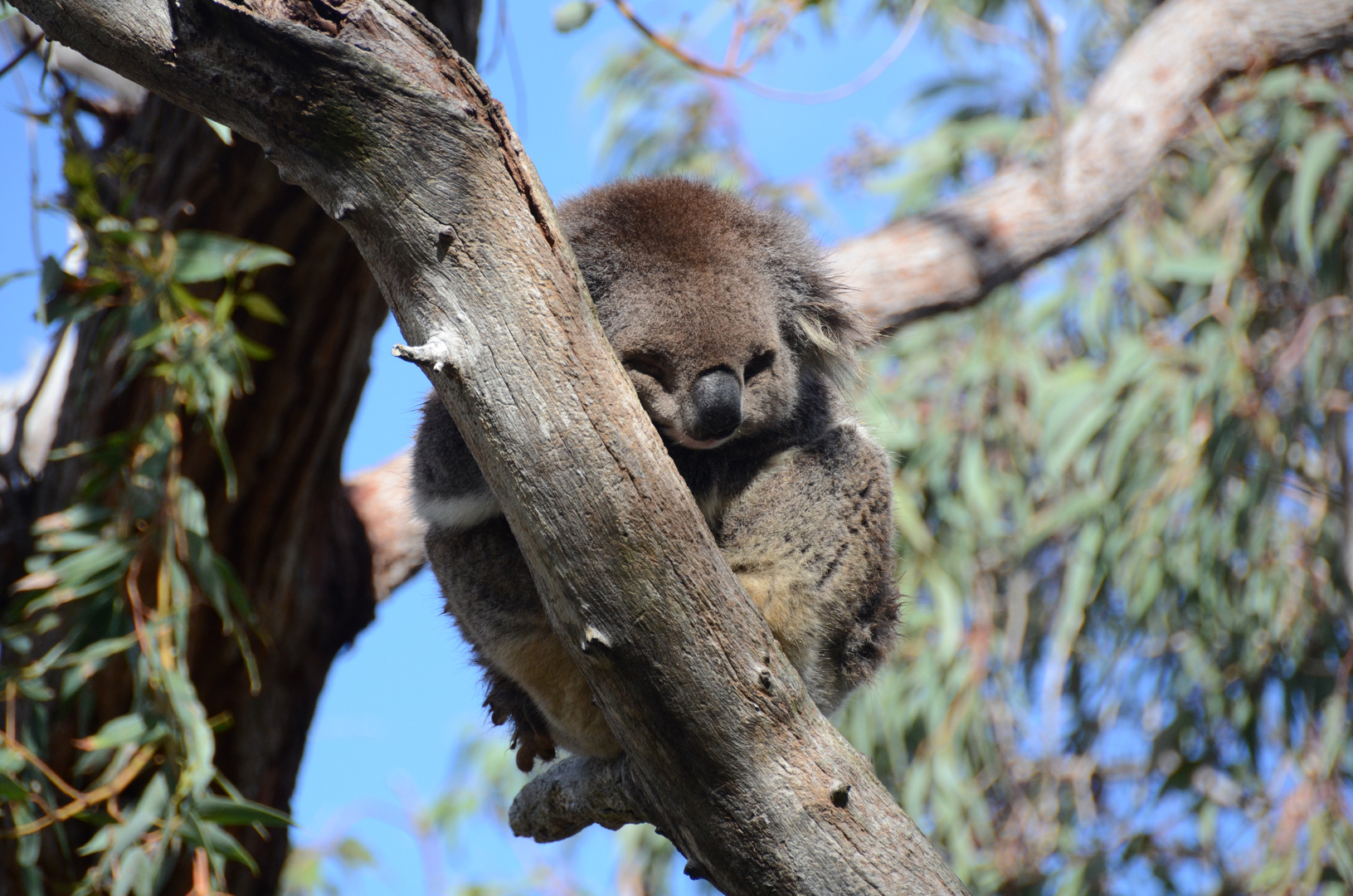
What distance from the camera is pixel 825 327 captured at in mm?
1962

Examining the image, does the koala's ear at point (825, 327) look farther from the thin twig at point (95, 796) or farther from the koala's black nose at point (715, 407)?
the thin twig at point (95, 796)

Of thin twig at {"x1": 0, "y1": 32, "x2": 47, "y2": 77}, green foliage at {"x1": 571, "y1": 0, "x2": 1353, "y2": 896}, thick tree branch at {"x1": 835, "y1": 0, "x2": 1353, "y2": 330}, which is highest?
thin twig at {"x1": 0, "y1": 32, "x2": 47, "y2": 77}

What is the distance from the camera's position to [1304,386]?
4102mm

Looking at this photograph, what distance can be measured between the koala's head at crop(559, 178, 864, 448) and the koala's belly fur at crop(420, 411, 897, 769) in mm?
113

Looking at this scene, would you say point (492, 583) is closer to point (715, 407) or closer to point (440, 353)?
point (715, 407)

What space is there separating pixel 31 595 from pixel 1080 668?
3.91 metres

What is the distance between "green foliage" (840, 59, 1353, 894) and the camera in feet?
13.5

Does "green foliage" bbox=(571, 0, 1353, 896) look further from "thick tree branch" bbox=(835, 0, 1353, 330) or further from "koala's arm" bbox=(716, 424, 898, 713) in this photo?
"koala's arm" bbox=(716, 424, 898, 713)

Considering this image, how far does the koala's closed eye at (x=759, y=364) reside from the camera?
5.57 ft

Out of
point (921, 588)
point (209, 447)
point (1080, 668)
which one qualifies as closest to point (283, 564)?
point (209, 447)

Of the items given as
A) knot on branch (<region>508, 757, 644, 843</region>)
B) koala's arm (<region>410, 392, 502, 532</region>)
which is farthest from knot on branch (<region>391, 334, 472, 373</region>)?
knot on branch (<region>508, 757, 644, 843</region>)

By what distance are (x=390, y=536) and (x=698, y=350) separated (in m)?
1.97

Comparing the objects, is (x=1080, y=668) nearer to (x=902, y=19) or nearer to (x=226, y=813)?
(x=902, y=19)

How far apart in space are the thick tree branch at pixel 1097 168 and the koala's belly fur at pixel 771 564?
2174 millimetres
